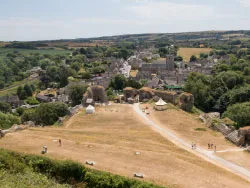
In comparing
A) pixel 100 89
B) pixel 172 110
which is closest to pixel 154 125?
pixel 172 110

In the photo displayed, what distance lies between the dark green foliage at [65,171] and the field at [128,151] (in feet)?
4.11

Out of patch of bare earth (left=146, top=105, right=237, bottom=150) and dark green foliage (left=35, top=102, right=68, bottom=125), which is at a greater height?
patch of bare earth (left=146, top=105, right=237, bottom=150)

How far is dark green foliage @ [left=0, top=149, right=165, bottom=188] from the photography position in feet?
88.2

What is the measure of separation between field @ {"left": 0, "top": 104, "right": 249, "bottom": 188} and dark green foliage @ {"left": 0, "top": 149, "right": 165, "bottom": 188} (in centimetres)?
125

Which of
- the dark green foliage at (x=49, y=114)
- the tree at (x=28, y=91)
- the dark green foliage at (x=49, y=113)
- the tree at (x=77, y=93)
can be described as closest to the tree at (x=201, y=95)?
the tree at (x=77, y=93)

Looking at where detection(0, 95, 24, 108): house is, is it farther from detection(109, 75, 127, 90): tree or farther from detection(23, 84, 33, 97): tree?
detection(109, 75, 127, 90): tree

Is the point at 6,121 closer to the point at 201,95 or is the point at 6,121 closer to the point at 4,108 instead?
the point at 4,108

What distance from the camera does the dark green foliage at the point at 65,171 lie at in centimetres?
2690

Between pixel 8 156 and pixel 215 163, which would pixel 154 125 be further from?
pixel 8 156

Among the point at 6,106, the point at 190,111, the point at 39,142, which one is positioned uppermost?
the point at 39,142

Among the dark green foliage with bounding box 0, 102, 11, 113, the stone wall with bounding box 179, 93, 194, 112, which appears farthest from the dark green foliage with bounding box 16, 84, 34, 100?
the stone wall with bounding box 179, 93, 194, 112

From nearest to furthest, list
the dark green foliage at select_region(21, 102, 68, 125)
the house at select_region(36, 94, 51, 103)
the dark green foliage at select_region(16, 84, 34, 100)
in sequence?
1. the dark green foliage at select_region(21, 102, 68, 125)
2. the house at select_region(36, 94, 51, 103)
3. the dark green foliage at select_region(16, 84, 34, 100)

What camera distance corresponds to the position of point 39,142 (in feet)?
119

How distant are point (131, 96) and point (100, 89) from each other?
302 inches
